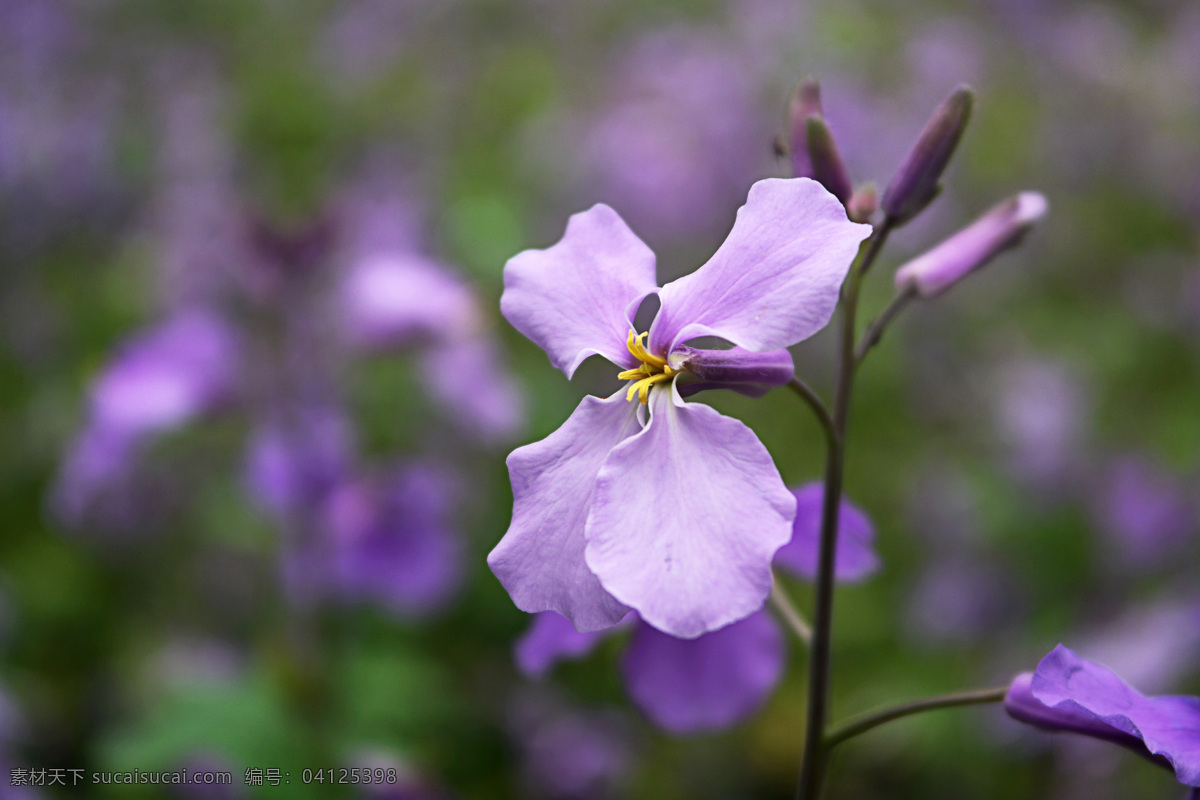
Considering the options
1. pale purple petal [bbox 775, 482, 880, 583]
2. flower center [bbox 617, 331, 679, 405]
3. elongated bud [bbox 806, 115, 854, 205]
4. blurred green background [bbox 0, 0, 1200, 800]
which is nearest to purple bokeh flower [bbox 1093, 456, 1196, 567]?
blurred green background [bbox 0, 0, 1200, 800]

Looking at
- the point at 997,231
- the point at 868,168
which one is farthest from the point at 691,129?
the point at 997,231

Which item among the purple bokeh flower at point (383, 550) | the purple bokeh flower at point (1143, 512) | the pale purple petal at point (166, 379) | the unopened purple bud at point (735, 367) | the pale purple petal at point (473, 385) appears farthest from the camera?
the purple bokeh flower at point (1143, 512)

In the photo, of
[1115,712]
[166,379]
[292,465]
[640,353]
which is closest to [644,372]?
[640,353]

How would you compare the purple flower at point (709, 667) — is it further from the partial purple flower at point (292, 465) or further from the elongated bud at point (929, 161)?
the partial purple flower at point (292, 465)

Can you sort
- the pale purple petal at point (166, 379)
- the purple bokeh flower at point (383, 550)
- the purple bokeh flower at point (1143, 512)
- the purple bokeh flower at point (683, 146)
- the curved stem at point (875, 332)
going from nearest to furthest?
the curved stem at point (875, 332) → the pale purple petal at point (166, 379) → the purple bokeh flower at point (383, 550) → the purple bokeh flower at point (1143, 512) → the purple bokeh flower at point (683, 146)

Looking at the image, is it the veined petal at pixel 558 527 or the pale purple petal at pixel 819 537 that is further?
the pale purple petal at pixel 819 537

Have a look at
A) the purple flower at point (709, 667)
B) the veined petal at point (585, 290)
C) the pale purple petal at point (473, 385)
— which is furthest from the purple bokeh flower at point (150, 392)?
the veined petal at point (585, 290)

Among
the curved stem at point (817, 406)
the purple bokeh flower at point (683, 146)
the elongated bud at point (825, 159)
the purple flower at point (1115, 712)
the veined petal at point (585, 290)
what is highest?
the purple bokeh flower at point (683, 146)

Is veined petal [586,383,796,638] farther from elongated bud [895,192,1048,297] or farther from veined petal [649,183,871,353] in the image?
elongated bud [895,192,1048,297]
